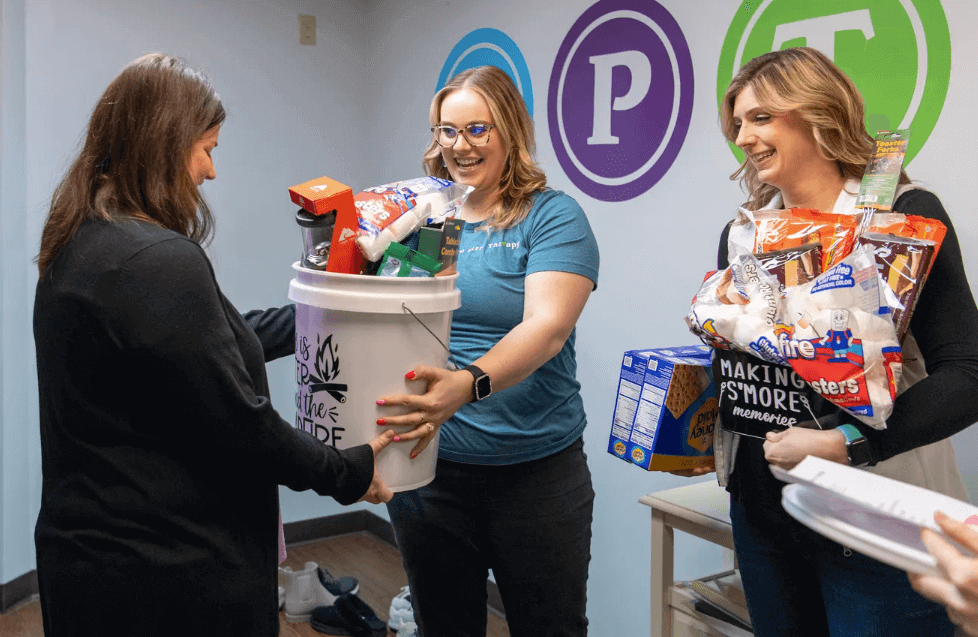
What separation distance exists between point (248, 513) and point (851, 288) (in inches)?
33.2

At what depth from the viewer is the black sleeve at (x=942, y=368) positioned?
1.11m

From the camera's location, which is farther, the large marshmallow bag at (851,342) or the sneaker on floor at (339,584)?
Answer: the sneaker on floor at (339,584)

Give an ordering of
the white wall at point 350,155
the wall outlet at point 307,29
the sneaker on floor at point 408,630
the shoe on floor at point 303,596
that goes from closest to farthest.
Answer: the white wall at point 350,155
the sneaker on floor at point 408,630
the shoe on floor at point 303,596
the wall outlet at point 307,29

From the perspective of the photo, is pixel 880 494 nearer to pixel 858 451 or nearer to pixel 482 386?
pixel 858 451

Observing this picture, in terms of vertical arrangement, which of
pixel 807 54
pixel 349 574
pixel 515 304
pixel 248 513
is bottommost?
pixel 349 574

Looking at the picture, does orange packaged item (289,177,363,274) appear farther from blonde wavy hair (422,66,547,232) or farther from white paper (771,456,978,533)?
white paper (771,456,978,533)

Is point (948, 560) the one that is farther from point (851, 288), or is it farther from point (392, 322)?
point (392, 322)

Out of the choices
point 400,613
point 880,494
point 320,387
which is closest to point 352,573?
point 400,613

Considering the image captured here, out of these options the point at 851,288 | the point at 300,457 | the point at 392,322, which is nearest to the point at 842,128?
the point at 851,288

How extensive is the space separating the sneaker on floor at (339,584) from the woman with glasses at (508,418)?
142 cm

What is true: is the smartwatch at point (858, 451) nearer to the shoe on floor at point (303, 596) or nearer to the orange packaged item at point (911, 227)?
the orange packaged item at point (911, 227)

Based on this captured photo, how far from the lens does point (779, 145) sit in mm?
1256

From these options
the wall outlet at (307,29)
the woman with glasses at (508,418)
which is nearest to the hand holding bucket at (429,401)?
the woman with glasses at (508,418)

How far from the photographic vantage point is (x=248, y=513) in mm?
1112
